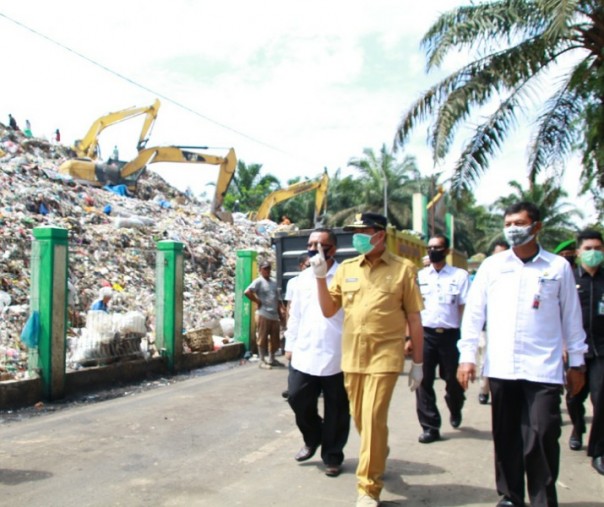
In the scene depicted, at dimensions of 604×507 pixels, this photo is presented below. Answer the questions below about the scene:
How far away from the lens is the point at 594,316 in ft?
17.6

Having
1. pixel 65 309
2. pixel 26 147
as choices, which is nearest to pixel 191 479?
pixel 65 309

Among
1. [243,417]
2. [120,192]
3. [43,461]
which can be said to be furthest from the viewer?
[120,192]

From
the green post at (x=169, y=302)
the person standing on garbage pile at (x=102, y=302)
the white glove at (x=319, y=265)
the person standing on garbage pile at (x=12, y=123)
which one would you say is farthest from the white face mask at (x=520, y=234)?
the person standing on garbage pile at (x=12, y=123)

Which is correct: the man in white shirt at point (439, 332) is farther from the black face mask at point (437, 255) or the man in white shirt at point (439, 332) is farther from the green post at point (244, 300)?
the green post at point (244, 300)

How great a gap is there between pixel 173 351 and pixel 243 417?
3.66 metres

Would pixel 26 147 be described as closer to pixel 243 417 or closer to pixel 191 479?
pixel 243 417

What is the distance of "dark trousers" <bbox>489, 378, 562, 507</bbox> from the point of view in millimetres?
3908

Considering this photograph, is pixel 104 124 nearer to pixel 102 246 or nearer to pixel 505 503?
pixel 102 246

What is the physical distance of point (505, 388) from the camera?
13.4 feet

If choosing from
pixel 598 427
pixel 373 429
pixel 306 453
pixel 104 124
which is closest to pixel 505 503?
pixel 373 429

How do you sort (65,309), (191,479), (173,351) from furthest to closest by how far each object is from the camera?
1. (173,351)
2. (65,309)
3. (191,479)

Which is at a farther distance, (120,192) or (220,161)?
(220,161)

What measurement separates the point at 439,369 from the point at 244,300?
7.47 metres

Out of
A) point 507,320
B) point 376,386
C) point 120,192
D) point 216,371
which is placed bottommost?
point 216,371
